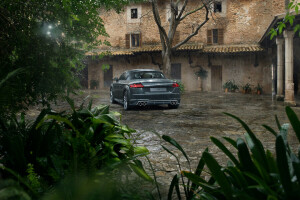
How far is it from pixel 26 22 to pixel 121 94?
25.0 ft

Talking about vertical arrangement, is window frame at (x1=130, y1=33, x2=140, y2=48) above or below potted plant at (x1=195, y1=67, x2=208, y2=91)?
above

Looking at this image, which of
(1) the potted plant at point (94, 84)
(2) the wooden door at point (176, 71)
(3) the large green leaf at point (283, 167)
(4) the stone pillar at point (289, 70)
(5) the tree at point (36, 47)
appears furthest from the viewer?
(1) the potted plant at point (94, 84)

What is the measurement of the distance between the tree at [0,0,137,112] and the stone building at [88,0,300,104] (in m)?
19.6

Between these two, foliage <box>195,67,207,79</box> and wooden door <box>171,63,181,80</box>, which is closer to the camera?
foliage <box>195,67,207,79</box>

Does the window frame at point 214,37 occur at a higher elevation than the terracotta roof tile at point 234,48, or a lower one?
higher

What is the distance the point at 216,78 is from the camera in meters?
24.0

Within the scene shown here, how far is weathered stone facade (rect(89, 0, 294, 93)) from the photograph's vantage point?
22.5 m

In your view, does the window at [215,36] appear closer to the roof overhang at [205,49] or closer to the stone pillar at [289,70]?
the roof overhang at [205,49]

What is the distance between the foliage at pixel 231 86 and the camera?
886 inches

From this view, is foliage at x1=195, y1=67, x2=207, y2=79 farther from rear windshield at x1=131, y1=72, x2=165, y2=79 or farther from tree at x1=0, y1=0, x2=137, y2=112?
tree at x1=0, y1=0, x2=137, y2=112

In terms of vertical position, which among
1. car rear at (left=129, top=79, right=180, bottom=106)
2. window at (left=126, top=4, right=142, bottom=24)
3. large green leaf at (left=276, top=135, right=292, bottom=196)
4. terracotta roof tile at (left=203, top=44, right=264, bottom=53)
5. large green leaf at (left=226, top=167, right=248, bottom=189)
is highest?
window at (left=126, top=4, right=142, bottom=24)

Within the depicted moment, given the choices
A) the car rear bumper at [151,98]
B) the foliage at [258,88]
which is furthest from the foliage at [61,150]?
the foliage at [258,88]

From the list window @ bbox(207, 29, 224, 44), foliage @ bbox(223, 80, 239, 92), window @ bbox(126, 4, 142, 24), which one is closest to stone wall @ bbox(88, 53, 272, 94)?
foliage @ bbox(223, 80, 239, 92)

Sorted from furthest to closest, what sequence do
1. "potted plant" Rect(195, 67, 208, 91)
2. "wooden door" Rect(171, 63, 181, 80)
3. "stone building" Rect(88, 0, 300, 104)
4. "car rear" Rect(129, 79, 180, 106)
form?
1. "wooden door" Rect(171, 63, 181, 80)
2. "potted plant" Rect(195, 67, 208, 91)
3. "stone building" Rect(88, 0, 300, 104)
4. "car rear" Rect(129, 79, 180, 106)
